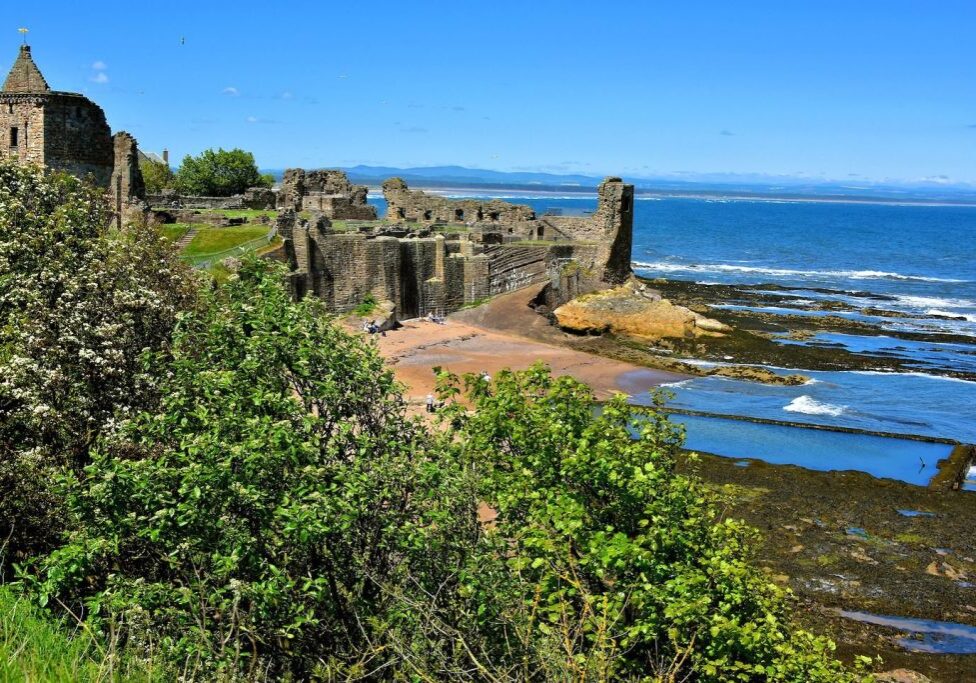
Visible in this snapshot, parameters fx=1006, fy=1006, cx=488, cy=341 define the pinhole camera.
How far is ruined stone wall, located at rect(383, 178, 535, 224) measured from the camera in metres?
61.3

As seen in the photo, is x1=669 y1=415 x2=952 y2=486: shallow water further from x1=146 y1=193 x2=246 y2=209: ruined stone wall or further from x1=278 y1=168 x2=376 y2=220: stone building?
x1=146 y1=193 x2=246 y2=209: ruined stone wall

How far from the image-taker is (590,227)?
5769cm

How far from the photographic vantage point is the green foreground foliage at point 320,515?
9.48m

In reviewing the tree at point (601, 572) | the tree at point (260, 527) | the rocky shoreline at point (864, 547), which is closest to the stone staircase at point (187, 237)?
the rocky shoreline at point (864, 547)

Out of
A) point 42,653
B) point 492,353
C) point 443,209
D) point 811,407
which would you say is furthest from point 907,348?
point 42,653

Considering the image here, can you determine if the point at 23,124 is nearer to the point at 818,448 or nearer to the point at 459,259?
the point at 459,259

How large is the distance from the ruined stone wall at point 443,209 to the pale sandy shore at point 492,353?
1213cm

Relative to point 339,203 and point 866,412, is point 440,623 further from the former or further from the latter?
point 339,203

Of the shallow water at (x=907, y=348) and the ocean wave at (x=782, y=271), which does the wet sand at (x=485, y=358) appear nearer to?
the shallow water at (x=907, y=348)

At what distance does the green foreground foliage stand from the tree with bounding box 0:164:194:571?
4cm

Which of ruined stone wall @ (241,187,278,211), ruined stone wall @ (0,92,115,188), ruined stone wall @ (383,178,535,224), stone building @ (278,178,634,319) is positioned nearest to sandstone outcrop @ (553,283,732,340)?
stone building @ (278,178,634,319)

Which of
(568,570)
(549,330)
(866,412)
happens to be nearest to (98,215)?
(568,570)

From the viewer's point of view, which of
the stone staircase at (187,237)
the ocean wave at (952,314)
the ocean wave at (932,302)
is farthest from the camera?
the ocean wave at (932,302)

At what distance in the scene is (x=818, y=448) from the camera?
3027cm
